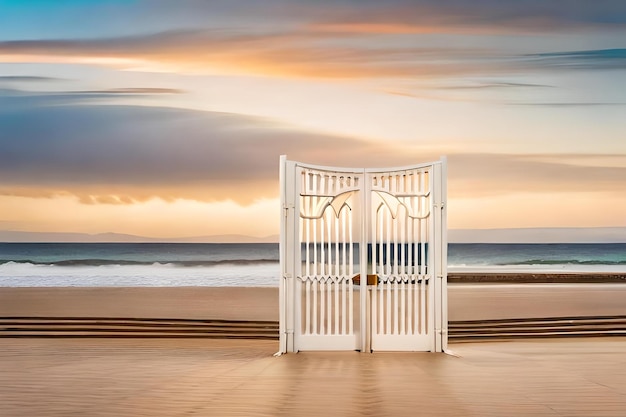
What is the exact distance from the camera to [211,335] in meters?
11.0

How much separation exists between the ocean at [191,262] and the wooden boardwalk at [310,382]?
14.7 m

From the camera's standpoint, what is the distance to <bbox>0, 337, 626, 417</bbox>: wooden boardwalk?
208 inches

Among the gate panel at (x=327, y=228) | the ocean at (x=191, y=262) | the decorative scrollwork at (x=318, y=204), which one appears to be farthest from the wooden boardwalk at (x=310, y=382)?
the ocean at (x=191, y=262)

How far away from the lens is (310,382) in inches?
246

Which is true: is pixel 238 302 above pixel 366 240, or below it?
below

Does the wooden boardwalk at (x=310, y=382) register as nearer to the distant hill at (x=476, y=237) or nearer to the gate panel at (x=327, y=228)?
the gate panel at (x=327, y=228)

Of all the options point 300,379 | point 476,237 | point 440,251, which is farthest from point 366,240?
point 476,237

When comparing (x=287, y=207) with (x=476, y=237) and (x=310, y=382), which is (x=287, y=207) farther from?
(x=476, y=237)

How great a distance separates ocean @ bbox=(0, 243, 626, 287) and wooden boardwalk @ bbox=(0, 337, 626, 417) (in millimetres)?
14660

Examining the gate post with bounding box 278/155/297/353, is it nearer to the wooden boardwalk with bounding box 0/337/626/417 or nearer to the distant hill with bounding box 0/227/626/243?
the wooden boardwalk with bounding box 0/337/626/417

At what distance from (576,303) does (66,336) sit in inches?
394

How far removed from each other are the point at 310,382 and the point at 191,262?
926 inches

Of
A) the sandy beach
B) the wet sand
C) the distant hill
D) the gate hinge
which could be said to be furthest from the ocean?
the gate hinge

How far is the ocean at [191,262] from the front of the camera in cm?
2418
